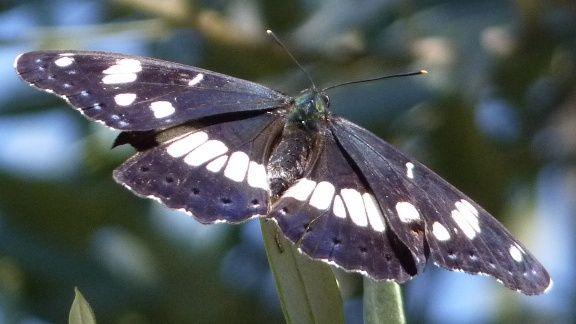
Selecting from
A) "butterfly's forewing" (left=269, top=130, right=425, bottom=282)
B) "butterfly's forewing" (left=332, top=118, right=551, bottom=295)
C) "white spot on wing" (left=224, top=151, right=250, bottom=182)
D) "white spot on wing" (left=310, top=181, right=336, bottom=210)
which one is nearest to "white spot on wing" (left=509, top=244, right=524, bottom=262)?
"butterfly's forewing" (left=332, top=118, right=551, bottom=295)

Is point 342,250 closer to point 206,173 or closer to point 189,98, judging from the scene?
point 206,173

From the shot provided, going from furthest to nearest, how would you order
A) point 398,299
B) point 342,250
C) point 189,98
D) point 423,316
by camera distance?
point 423,316 → point 189,98 → point 342,250 → point 398,299

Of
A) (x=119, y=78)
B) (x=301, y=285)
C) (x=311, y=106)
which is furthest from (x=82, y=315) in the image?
(x=311, y=106)

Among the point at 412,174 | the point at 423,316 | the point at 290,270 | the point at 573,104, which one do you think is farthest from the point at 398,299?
the point at 573,104

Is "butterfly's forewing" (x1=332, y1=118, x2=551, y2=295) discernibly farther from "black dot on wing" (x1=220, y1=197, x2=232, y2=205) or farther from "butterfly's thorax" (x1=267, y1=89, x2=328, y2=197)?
"black dot on wing" (x1=220, y1=197, x2=232, y2=205)

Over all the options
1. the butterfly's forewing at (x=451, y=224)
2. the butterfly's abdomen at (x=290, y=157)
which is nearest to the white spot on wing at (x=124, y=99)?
the butterfly's abdomen at (x=290, y=157)

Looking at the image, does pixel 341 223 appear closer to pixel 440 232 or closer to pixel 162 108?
pixel 440 232
